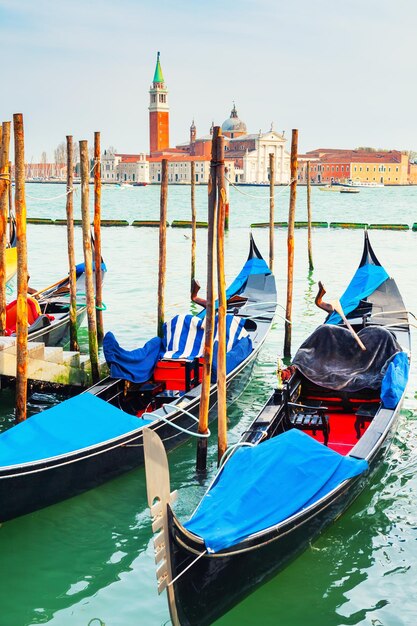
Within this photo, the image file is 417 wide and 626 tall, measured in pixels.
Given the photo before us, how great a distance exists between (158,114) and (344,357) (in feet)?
204

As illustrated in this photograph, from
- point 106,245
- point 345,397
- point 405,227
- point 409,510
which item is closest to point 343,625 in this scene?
point 409,510

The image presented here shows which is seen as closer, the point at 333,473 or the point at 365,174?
the point at 333,473

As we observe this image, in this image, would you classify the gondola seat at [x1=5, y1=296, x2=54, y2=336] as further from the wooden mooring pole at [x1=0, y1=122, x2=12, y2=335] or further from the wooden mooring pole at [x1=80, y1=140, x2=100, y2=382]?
the wooden mooring pole at [x1=80, y1=140, x2=100, y2=382]

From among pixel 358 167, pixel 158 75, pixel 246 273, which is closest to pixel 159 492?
pixel 246 273

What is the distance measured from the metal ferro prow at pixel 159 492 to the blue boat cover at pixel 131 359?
6.74ft

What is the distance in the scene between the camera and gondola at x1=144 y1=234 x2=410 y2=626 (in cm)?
239

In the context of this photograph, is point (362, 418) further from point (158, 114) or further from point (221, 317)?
point (158, 114)

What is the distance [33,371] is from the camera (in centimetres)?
455

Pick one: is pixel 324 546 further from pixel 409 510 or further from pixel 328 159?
pixel 328 159

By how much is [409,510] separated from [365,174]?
6154cm

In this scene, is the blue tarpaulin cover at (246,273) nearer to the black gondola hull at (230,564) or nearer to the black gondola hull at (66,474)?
the black gondola hull at (66,474)

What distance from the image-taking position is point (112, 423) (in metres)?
3.58

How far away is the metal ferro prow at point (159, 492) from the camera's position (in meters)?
2.22

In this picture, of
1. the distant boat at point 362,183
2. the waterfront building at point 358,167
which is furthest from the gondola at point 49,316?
the waterfront building at point 358,167
